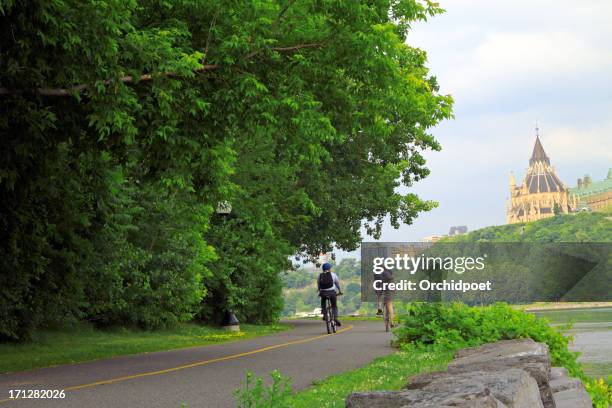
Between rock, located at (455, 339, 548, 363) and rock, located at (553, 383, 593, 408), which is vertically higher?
rock, located at (455, 339, 548, 363)

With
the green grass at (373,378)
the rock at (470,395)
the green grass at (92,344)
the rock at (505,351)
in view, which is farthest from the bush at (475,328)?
the rock at (470,395)

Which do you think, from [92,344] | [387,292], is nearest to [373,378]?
[92,344]

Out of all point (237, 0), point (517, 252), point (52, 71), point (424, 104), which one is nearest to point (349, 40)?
point (237, 0)

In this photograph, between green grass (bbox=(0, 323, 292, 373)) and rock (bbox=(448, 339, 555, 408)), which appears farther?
green grass (bbox=(0, 323, 292, 373))

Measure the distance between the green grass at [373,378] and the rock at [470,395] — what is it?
2.07m

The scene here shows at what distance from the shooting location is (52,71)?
14.6 metres

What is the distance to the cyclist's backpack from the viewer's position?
25.7m

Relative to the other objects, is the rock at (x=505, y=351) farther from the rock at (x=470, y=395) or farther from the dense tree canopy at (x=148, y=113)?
the dense tree canopy at (x=148, y=113)

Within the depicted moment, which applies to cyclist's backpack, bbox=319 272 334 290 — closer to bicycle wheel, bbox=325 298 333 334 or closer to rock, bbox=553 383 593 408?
bicycle wheel, bbox=325 298 333 334

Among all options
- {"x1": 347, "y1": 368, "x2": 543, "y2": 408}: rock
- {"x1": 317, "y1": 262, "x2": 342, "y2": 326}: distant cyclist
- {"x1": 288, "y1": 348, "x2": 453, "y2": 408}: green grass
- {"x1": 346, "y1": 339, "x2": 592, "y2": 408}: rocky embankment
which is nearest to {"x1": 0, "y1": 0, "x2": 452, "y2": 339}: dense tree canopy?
{"x1": 317, "y1": 262, "x2": 342, "y2": 326}: distant cyclist

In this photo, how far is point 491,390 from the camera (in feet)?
20.3

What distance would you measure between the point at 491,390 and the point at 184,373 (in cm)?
910

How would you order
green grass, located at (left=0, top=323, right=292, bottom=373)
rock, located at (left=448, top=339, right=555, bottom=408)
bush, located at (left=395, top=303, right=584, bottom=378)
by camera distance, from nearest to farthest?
rock, located at (left=448, top=339, right=555, bottom=408) → bush, located at (left=395, top=303, right=584, bottom=378) → green grass, located at (left=0, top=323, right=292, bottom=373)

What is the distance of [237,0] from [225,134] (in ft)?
8.92
